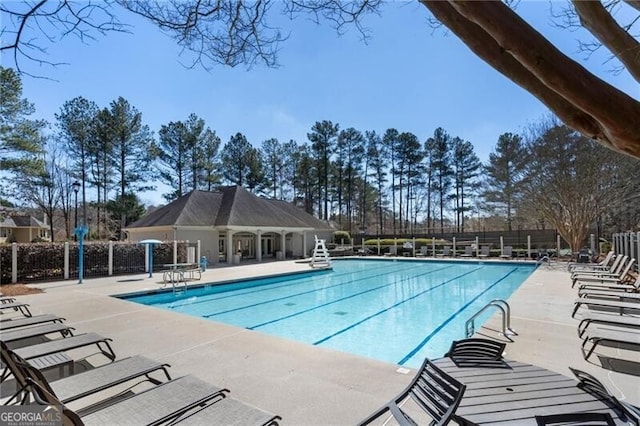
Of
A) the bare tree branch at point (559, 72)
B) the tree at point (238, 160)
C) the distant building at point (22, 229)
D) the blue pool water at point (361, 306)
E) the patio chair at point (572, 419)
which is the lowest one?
the blue pool water at point (361, 306)

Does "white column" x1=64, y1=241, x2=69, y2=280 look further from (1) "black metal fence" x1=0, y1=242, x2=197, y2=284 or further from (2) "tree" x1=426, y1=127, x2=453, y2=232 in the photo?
(2) "tree" x1=426, y1=127, x2=453, y2=232

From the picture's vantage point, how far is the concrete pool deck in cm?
338

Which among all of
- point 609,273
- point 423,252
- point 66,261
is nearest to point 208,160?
point 66,261

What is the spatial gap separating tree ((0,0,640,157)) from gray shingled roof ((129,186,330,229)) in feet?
57.4

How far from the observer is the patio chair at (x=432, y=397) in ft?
6.95

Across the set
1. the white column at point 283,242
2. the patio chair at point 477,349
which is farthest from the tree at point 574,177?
the patio chair at point 477,349

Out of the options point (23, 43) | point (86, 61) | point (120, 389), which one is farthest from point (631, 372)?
point (86, 61)

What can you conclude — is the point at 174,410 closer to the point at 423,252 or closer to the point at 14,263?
the point at 14,263

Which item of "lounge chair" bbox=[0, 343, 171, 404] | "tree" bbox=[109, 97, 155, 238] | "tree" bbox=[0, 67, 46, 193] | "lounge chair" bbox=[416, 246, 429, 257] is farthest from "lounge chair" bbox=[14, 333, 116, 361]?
"tree" bbox=[109, 97, 155, 238]

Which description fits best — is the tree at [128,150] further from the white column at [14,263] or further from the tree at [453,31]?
the tree at [453,31]

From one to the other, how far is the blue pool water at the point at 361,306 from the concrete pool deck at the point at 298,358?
5.59ft

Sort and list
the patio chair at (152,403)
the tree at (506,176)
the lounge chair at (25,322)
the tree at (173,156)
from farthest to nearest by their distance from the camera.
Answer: the tree at (173,156)
the tree at (506,176)
the lounge chair at (25,322)
the patio chair at (152,403)

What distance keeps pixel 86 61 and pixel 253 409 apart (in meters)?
5.50

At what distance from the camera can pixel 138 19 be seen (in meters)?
4.48
